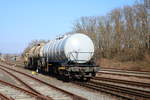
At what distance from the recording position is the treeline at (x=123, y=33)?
147ft

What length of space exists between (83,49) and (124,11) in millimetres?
39060

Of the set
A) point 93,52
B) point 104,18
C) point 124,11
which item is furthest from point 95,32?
point 93,52

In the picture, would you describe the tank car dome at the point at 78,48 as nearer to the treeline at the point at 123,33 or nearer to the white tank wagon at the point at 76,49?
the white tank wagon at the point at 76,49

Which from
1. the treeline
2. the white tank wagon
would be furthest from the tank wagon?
the treeline

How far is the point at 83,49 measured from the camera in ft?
59.6

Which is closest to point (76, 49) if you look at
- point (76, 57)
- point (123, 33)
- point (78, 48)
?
point (78, 48)

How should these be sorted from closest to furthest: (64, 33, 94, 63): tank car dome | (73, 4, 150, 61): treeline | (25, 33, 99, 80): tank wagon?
(25, 33, 99, 80): tank wagon < (64, 33, 94, 63): tank car dome < (73, 4, 150, 61): treeline

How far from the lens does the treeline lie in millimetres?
44719

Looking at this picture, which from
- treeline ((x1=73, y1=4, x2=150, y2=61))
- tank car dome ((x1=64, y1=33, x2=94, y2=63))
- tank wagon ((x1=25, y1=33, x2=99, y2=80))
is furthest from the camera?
treeline ((x1=73, y1=4, x2=150, y2=61))

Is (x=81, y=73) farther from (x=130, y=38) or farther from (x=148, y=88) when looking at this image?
(x=130, y=38)

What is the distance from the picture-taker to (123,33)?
51438 mm

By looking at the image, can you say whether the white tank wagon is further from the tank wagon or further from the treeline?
the treeline


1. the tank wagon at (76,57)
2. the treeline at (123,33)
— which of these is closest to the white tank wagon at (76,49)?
the tank wagon at (76,57)

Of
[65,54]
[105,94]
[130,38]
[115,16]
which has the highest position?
[115,16]
